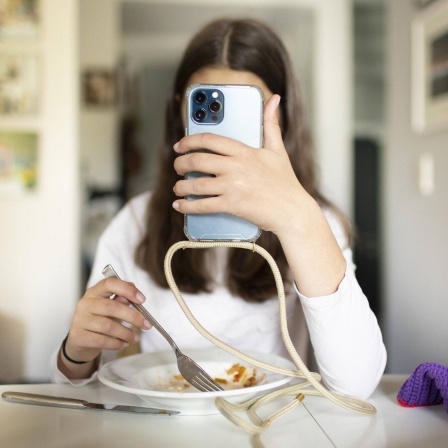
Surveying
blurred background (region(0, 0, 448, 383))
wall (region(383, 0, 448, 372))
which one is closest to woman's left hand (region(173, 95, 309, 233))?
blurred background (region(0, 0, 448, 383))

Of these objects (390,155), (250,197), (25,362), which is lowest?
(25,362)

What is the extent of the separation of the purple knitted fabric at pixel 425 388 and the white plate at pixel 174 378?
0.47 ft

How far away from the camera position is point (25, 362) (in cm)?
180

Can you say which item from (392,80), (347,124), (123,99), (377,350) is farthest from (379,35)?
(377,350)

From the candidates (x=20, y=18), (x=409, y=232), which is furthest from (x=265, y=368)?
(x=20, y=18)

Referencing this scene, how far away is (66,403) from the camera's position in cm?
62

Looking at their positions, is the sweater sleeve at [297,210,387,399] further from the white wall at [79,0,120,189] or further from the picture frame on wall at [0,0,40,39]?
the white wall at [79,0,120,189]

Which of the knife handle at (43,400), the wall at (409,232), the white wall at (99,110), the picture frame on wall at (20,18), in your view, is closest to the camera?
the knife handle at (43,400)

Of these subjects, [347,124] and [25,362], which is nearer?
[25,362]

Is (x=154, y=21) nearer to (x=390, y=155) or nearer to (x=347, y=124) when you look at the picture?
(x=347, y=124)

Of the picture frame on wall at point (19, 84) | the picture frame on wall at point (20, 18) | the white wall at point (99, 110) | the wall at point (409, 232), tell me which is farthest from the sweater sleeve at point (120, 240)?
the white wall at point (99, 110)

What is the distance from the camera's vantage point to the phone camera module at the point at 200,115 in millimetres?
571

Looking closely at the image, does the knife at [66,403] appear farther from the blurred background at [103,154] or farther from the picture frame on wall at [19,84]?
the picture frame on wall at [19,84]

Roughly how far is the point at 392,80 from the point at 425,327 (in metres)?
0.75
